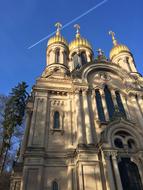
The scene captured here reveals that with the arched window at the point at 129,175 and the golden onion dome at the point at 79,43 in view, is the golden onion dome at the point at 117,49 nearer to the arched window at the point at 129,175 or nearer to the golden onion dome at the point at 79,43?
the golden onion dome at the point at 79,43

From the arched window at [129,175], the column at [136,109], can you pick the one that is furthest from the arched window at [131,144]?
the column at [136,109]

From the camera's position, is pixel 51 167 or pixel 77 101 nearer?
pixel 51 167

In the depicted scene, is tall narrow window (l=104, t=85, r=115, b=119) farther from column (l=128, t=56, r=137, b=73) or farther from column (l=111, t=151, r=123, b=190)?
column (l=128, t=56, r=137, b=73)

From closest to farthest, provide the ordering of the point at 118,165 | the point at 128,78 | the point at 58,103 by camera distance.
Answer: the point at 118,165 → the point at 58,103 → the point at 128,78

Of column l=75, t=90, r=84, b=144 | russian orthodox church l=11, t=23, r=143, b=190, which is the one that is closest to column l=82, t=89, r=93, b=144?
russian orthodox church l=11, t=23, r=143, b=190

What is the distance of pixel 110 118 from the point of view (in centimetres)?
1734

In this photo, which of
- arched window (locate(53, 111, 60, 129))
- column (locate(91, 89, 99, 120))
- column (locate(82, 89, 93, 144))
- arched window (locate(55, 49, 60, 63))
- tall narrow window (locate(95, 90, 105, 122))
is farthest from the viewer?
arched window (locate(55, 49, 60, 63))

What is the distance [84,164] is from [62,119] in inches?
190

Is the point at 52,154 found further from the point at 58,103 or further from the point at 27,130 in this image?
the point at 58,103

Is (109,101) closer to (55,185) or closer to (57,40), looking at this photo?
(55,185)

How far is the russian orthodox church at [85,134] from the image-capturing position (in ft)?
43.2

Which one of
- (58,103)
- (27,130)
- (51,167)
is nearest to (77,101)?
(58,103)

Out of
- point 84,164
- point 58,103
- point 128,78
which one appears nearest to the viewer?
point 84,164

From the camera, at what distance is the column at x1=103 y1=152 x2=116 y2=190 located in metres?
12.5
